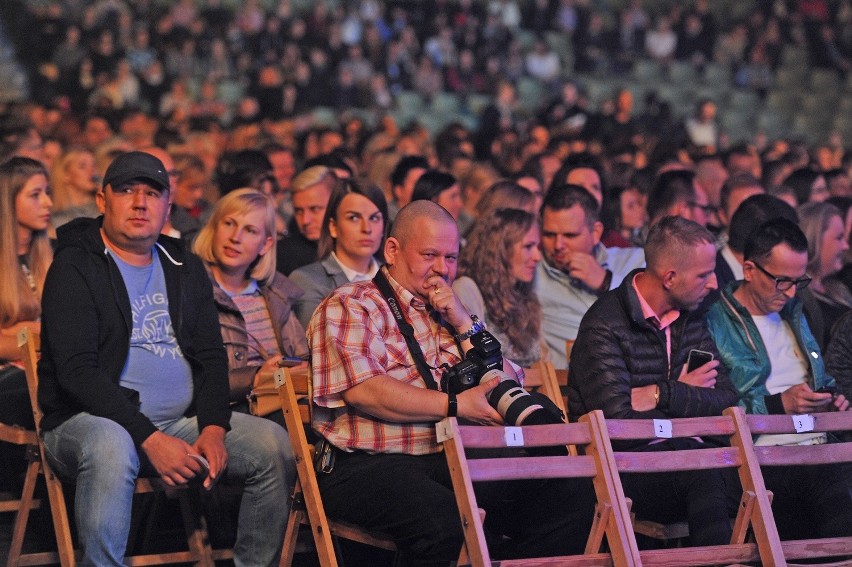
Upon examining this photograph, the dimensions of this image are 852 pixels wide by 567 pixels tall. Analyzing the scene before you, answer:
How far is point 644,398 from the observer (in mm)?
4738

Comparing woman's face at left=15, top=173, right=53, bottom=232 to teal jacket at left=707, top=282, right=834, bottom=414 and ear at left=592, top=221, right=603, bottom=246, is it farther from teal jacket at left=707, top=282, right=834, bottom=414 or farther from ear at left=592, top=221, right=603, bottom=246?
teal jacket at left=707, top=282, right=834, bottom=414

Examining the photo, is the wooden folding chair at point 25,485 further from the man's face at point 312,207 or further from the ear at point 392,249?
the man's face at point 312,207

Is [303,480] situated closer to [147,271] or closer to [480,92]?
[147,271]

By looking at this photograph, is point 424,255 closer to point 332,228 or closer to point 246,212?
point 246,212

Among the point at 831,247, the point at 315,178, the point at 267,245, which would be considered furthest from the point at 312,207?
the point at 831,247

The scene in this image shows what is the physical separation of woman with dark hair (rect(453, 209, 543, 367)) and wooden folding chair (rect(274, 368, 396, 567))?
3.86 ft

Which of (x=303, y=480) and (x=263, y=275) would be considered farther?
(x=263, y=275)

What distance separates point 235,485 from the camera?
4.82 meters

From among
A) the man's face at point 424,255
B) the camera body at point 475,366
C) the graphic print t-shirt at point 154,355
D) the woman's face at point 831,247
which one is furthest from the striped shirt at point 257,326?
the woman's face at point 831,247

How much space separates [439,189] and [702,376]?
254cm

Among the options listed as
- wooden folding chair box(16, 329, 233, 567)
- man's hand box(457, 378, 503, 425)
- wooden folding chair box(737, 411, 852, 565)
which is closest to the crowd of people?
man's hand box(457, 378, 503, 425)

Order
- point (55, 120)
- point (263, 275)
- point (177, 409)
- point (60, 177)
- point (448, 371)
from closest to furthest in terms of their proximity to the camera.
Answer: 1. point (448, 371)
2. point (177, 409)
3. point (263, 275)
4. point (60, 177)
5. point (55, 120)

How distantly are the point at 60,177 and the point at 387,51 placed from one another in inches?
402

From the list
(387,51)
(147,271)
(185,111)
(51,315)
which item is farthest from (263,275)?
(387,51)
